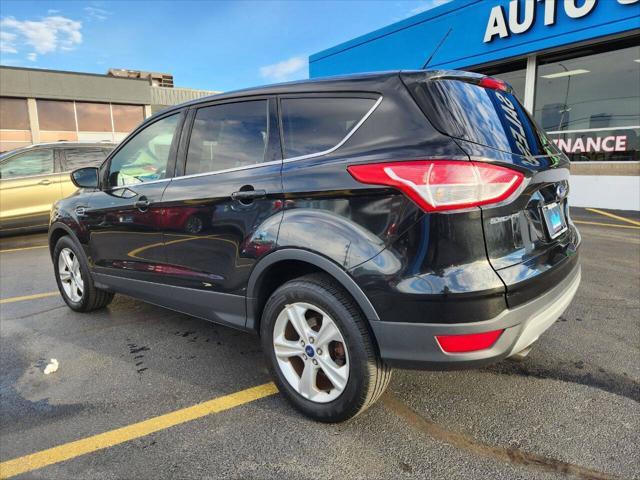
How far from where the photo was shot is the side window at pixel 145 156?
11.1 feet

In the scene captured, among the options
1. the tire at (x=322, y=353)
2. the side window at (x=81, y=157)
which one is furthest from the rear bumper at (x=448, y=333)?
the side window at (x=81, y=157)

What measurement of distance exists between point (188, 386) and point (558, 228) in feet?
7.64

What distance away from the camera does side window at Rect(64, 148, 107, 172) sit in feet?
28.7

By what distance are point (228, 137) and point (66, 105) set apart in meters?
29.7

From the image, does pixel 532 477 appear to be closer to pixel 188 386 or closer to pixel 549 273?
pixel 549 273

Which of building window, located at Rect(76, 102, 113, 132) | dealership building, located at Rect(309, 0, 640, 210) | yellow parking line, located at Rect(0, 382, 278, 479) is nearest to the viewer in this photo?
yellow parking line, located at Rect(0, 382, 278, 479)

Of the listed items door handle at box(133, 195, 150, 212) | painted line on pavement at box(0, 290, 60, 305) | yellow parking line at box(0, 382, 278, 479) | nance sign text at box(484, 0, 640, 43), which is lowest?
yellow parking line at box(0, 382, 278, 479)

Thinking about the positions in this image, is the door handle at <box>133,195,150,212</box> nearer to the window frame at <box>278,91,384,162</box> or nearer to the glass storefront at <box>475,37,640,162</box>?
the window frame at <box>278,91,384,162</box>

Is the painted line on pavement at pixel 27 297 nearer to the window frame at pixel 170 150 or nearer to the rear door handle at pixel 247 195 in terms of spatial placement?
the window frame at pixel 170 150

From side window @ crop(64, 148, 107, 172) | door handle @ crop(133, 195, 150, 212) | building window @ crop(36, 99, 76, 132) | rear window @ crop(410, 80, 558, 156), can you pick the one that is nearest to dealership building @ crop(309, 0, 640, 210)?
side window @ crop(64, 148, 107, 172)

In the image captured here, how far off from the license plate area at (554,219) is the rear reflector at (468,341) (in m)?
0.68

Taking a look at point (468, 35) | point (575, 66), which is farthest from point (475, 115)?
point (468, 35)

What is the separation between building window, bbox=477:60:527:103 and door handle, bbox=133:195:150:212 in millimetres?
11912

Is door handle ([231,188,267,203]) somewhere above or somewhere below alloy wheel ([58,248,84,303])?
above
